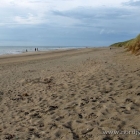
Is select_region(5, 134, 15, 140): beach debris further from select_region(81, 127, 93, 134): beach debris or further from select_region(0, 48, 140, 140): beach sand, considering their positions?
select_region(81, 127, 93, 134): beach debris

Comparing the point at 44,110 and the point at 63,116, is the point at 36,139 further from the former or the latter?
the point at 44,110

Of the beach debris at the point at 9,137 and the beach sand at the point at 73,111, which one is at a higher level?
the beach sand at the point at 73,111

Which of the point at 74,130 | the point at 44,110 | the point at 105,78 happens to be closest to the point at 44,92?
the point at 44,110

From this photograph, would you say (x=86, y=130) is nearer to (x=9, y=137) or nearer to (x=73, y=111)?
(x=73, y=111)

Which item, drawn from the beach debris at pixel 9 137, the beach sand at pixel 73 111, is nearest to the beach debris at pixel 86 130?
the beach sand at pixel 73 111

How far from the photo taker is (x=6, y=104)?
23.2 feet

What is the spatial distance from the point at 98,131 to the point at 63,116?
52.2 inches

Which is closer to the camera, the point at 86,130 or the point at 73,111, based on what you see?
the point at 86,130

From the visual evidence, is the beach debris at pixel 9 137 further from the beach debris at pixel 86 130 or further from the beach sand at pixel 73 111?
the beach debris at pixel 86 130

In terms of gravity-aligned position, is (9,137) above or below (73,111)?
below

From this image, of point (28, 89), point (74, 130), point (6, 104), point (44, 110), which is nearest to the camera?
point (74, 130)

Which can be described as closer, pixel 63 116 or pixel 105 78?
pixel 63 116

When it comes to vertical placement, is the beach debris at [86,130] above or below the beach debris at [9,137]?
above

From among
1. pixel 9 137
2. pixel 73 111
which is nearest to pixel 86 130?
pixel 73 111
